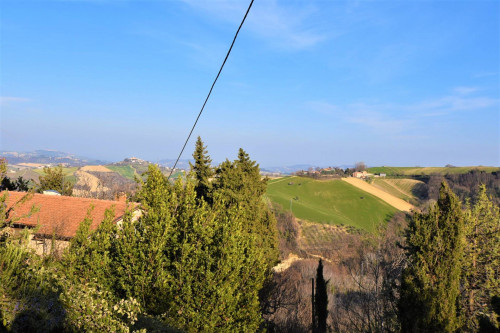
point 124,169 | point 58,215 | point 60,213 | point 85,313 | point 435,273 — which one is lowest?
point 435,273

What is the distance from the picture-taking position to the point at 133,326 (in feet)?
23.2

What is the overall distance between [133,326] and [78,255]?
4.22 metres

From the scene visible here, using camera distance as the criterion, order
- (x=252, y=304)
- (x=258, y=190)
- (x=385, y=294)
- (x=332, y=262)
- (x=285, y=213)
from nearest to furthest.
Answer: (x=252, y=304) < (x=385, y=294) < (x=258, y=190) < (x=332, y=262) < (x=285, y=213)

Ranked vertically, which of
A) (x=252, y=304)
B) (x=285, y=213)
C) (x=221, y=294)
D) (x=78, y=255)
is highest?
(x=78, y=255)

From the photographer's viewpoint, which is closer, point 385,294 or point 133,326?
point 133,326

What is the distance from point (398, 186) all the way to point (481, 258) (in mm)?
102223

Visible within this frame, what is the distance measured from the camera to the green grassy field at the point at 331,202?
7044 cm

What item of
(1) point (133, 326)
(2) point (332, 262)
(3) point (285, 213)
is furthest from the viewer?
(3) point (285, 213)

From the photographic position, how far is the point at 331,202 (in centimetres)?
8400

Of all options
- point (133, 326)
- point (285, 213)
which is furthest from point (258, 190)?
point (285, 213)

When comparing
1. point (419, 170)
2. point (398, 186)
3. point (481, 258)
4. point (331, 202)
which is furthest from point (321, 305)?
point (419, 170)

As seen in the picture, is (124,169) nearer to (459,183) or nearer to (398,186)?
(398,186)

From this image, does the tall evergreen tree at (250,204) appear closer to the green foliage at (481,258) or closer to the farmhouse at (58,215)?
the farmhouse at (58,215)

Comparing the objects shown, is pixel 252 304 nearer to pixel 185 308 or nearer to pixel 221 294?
pixel 221 294
